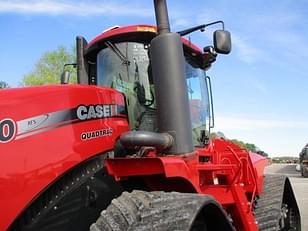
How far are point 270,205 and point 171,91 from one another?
115 inches

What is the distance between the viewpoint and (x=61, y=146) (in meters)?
3.38

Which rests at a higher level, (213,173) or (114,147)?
(114,147)

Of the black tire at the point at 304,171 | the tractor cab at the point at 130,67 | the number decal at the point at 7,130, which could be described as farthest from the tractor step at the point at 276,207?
the black tire at the point at 304,171

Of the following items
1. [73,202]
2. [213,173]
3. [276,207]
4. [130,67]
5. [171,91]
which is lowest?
[276,207]

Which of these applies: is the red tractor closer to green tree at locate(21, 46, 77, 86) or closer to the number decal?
the number decal

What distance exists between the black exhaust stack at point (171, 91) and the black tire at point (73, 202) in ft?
1.94

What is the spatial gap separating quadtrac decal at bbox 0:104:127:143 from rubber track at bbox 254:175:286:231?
2712mm

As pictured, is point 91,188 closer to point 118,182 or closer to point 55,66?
point 118,182

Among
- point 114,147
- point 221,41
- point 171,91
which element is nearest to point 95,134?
point 114,147

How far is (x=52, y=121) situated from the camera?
3.40m

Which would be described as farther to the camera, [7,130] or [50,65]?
[50,65]

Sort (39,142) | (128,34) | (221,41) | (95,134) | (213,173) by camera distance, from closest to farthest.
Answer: (39,142) → (95,134) → (221,41) → (128,34) → (213,173)

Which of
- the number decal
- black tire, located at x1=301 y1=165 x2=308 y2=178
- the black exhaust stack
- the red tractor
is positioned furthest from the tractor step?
black tire, located at x1=301 y1=165 x2=308 y2=178

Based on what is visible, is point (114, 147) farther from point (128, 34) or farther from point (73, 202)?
point (128, 34)
